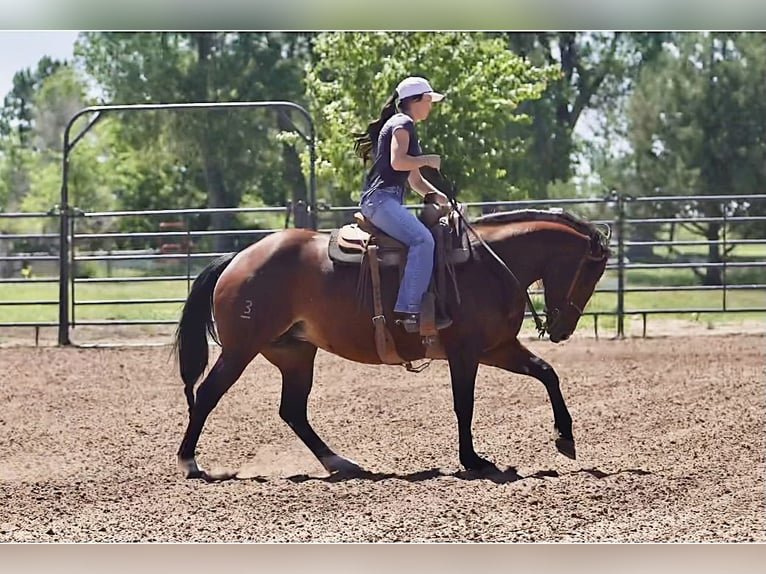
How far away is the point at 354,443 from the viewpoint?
23.7 ft

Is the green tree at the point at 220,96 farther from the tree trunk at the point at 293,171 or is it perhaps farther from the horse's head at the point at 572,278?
the horse's head at the point at 572,278

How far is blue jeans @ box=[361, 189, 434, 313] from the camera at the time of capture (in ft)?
20.0

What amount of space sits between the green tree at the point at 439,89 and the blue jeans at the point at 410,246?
913 centimetres

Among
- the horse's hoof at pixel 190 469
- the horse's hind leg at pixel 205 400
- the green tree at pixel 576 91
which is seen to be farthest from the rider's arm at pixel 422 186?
the green tree at pixel 576 91

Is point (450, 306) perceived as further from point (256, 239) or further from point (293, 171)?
point (293, 171)

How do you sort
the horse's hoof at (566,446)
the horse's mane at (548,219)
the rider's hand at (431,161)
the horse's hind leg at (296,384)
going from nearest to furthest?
the rider's hand at (431,161) → the horse's hoof at (566,446) → the horse's mane at (548,219) → the horse's hind leg at (296,384)

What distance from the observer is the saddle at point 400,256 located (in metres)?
6.18

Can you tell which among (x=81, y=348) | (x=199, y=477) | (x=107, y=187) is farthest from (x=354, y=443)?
(x=107, y=187)

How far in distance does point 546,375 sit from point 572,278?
21.5 inches

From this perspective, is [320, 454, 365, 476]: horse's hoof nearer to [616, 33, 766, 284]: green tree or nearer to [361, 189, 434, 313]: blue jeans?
[361, 189, 434, 313]: blue jeans

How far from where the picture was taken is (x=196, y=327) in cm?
661

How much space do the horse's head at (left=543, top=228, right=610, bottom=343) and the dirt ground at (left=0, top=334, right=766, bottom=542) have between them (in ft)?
2.47

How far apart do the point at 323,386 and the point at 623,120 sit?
21.9 metres

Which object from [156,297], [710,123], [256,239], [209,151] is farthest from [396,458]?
[209,151]
